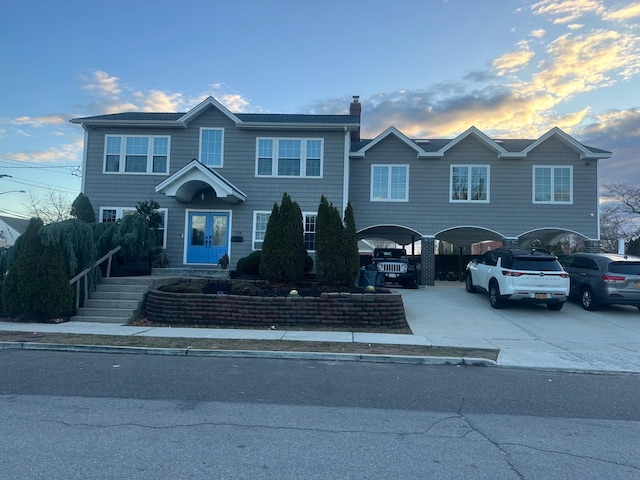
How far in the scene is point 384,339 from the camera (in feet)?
32.2

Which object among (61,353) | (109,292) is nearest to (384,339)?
(61,353)

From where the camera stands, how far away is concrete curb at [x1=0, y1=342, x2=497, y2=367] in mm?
8117

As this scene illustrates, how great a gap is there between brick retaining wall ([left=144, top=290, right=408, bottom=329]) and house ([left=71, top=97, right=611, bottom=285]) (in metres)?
6.31

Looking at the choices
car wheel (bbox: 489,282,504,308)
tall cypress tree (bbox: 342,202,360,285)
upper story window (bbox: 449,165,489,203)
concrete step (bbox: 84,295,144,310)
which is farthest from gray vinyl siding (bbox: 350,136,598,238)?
concrete step (bbox: 84,295,144,310)

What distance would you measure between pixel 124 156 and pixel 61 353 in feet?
39.7

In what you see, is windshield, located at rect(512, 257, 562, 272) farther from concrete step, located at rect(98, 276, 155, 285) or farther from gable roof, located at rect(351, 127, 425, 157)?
concrete step, located at rect(98, 276, 155, 285)

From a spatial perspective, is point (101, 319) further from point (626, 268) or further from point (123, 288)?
point (626, 268)

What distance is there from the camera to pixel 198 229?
60.1ft

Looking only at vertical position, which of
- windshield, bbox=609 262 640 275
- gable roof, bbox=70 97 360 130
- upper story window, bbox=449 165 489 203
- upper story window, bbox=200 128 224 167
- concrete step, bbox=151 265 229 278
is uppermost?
gable roof, bbox=70 97 360 130

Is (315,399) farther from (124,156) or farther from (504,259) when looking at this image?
(124,156)

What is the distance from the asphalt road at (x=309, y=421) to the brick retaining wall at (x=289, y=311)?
12.2 feet

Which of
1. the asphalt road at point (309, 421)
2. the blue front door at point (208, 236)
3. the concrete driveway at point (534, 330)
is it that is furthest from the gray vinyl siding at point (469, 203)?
the asphalt road at point (309, 421)

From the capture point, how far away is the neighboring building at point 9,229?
55891 mm

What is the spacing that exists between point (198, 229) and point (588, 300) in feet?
47.5
